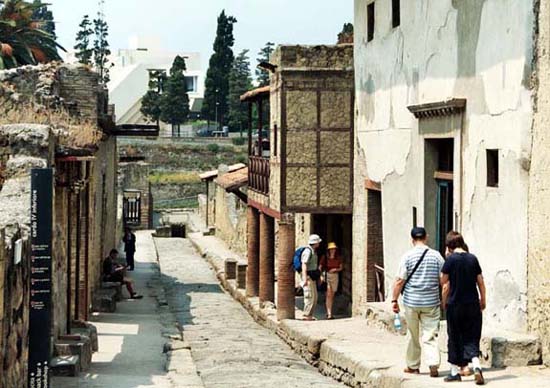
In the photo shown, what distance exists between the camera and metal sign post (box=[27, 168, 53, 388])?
9.77 m

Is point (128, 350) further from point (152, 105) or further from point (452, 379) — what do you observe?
point (152, 105)

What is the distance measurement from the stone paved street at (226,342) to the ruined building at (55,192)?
175 centimetres

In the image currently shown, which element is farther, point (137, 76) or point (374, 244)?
point (137, 76)

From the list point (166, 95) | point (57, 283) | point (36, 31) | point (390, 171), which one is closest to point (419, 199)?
point (390, 171)

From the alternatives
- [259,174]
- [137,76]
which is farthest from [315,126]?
[137,76]

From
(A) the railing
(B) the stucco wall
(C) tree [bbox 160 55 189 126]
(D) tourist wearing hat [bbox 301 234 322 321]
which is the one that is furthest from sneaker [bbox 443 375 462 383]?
(C) tree [bbox 160 55 189 126]

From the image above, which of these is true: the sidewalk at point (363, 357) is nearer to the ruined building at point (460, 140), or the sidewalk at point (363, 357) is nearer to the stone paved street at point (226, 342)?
the stone paved street at point (226, 342)

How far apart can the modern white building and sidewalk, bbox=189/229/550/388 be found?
7566 centimetres

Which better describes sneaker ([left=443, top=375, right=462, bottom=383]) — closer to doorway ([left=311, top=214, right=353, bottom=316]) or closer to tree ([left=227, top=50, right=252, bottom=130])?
doorway ([left=311, top=214, right=353, bottom=316])

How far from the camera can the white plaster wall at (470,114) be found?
11828 mm

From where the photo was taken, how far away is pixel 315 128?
65.6 ft

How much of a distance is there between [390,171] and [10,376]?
9.50m

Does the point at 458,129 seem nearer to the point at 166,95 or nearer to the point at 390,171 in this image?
the point at 390,171

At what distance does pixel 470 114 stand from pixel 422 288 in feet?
12.7
